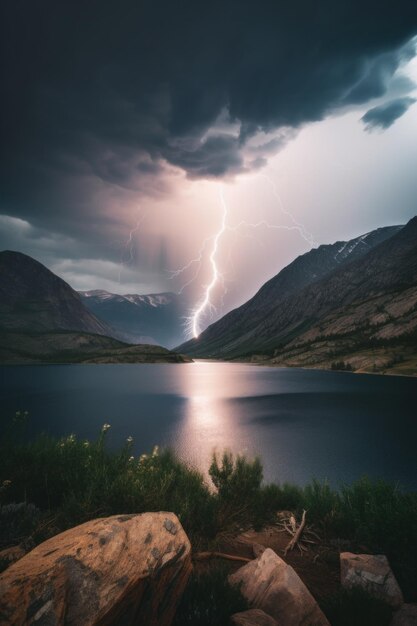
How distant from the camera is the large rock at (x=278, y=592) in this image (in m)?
5.85

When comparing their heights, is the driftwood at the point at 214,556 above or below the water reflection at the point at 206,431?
above

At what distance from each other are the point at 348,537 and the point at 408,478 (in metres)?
21.8

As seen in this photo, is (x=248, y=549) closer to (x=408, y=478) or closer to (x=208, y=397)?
(x=408, y=478)

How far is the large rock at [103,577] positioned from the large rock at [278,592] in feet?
6.86

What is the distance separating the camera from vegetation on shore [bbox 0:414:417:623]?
8273 mm

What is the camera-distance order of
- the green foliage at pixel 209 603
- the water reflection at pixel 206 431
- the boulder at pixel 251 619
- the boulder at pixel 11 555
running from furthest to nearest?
the water reflection at pixel 206 431 → the boulder at pixel 11 555 → the green foliage at pixel 209 603 → the boulder at pixel 251 619

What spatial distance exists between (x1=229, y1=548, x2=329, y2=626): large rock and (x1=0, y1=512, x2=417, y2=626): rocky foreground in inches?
0.6

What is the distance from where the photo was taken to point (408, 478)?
2636 cm

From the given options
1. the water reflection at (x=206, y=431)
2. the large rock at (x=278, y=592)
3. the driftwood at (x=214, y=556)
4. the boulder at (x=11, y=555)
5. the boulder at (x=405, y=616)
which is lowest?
the water reflection at (x=206, y=431)

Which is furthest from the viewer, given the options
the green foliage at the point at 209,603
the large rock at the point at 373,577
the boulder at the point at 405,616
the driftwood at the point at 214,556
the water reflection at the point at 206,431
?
the water reflection at the point at 206,431

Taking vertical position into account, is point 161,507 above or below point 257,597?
above

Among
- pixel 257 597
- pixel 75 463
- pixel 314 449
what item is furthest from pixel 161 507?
pixel 314 449

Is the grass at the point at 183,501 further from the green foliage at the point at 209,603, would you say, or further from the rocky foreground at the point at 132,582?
the green foliage at the point at 209,603

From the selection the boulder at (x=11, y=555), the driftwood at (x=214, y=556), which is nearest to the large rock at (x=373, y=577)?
the driftwood at (x=214, y=556)
